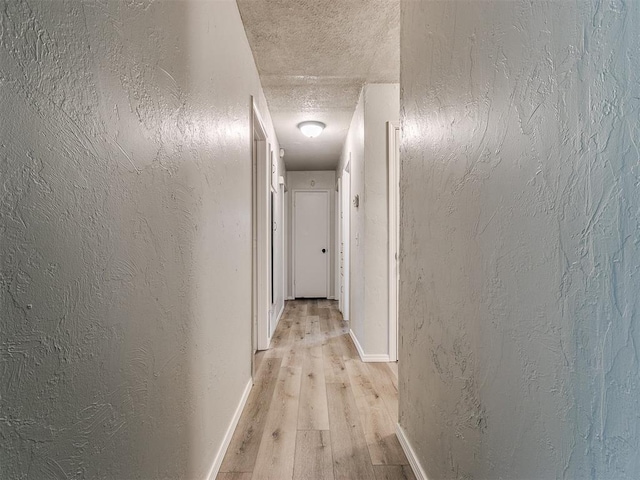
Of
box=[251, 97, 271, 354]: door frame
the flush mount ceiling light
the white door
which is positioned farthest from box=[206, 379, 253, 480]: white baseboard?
the white door

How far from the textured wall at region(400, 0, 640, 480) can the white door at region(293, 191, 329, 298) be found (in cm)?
524

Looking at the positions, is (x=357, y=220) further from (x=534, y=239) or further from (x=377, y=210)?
(x=534, y=239)

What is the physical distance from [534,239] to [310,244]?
19.4ft

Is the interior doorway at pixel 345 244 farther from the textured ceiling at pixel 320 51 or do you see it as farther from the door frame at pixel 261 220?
the door frame at pixel 261 220

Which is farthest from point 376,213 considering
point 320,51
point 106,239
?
point 106,239

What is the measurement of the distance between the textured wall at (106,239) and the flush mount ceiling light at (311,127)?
2531 millimetres

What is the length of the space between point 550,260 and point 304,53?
2.38 m

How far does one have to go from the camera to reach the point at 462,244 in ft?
3.54

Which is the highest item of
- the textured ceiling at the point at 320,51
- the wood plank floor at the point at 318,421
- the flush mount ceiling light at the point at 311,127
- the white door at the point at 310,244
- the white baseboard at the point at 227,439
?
the textured ceiling at the point at 320,51

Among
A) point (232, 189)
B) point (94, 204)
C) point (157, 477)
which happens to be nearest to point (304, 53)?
point (232, 189)

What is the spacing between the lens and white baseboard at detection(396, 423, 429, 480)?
147cm

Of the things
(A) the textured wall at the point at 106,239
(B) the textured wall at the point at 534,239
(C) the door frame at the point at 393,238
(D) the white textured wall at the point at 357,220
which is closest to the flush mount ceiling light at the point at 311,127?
(D) the white textured wall at the point at 357,220

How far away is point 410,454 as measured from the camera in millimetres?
1625

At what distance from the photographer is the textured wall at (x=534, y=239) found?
52cm
